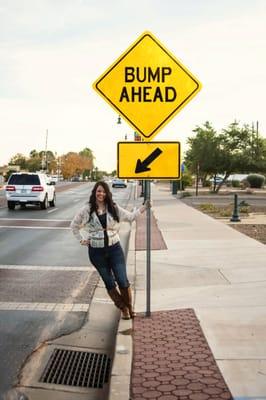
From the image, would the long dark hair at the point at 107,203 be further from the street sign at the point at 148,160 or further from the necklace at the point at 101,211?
the street sign at the point at 148,160

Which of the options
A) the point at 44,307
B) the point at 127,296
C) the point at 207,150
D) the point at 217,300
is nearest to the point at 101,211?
the point at 127,296

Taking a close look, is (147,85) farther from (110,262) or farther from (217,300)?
(217,300)

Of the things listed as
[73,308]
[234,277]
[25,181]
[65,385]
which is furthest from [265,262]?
[25,181]

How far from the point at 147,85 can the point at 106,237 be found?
183cm

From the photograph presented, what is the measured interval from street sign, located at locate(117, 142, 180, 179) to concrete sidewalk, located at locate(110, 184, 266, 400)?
1.73 meters

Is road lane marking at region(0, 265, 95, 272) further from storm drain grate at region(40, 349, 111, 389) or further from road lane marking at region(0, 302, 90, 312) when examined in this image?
storm drain grate at region(40, 349, 111, 389)

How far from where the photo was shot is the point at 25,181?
2844 centimetres

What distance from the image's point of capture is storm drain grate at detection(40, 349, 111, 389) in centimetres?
537

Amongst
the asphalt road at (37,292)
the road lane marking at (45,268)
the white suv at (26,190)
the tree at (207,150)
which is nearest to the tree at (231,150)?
the tree at (207,150)

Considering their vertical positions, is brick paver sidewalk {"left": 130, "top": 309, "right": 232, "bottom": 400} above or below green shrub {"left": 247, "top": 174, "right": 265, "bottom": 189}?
above

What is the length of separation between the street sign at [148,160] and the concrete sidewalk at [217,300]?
173cm

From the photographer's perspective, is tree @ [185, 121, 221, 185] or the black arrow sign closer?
the black arrow sign

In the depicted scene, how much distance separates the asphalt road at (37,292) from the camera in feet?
20.4

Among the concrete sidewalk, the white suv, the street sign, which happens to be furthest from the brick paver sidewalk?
the white suv
